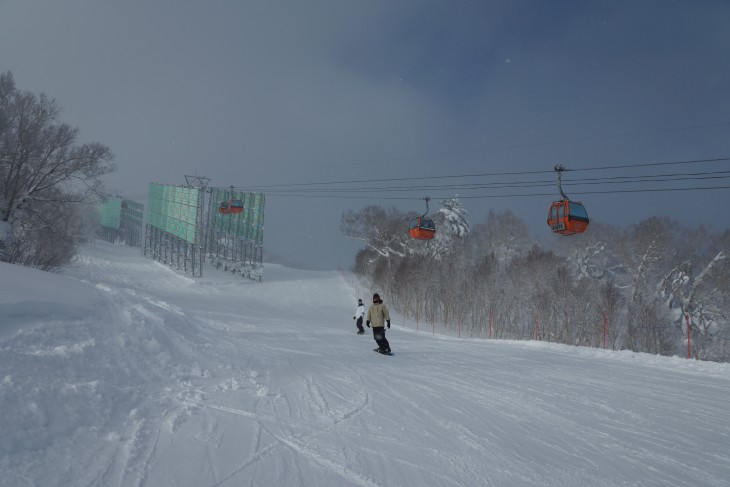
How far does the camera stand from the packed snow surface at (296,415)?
3668 mm

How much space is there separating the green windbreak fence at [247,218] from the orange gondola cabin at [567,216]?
107 feet

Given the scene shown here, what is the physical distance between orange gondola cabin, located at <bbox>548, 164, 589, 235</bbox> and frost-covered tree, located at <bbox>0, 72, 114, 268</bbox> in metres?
24.6

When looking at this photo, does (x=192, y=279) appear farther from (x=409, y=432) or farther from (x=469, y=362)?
(x=409, y=432)

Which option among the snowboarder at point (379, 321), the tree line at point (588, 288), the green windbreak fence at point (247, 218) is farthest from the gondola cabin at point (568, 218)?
the green windbreak fence at point (247, 218)

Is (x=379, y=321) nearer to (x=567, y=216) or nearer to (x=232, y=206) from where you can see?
(x=567, y=216)

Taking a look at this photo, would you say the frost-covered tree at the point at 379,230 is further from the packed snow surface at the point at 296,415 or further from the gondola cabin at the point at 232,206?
the packed snow surface at the point at 296,415

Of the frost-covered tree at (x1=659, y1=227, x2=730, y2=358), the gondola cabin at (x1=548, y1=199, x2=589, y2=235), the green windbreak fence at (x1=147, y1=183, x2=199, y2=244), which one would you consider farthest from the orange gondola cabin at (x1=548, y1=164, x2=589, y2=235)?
the green windbreak fence at (x1=147, y1=183, x2=199, y2=244)

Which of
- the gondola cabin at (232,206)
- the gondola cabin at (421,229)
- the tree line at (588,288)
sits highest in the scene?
the gondola cabin at (232,206)

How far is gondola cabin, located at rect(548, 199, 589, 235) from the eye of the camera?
13.8 m

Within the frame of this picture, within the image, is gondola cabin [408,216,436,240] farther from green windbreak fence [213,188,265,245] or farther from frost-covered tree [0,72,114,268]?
green windbreak fence [213,188,265,245]

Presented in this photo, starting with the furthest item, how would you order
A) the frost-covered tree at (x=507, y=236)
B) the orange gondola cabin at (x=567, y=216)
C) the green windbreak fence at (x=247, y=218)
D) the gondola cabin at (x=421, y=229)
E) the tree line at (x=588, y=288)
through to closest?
the frost-covered tree at (x=507, y=236) < the green windbreak fence at (x=247, y=218) < the tree line at (x=588, y=288) < the gondola cabin at (x=421, y=229) < the orange gondola cabin at (x=567, y=216)

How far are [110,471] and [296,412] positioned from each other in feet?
7.91

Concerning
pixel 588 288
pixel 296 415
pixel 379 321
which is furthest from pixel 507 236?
pixel 296 415

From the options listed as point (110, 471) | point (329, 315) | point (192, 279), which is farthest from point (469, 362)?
point (192, 279)
